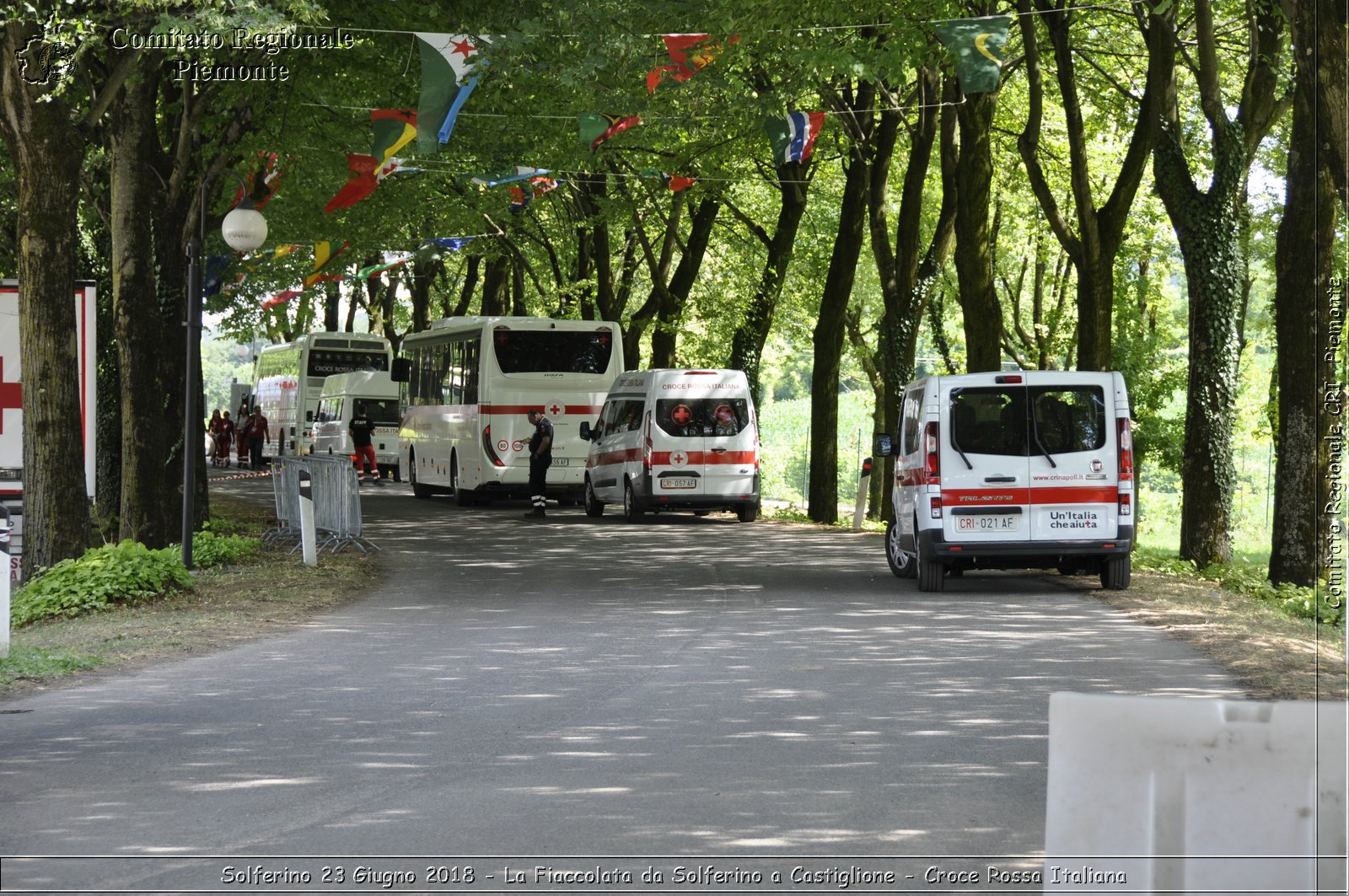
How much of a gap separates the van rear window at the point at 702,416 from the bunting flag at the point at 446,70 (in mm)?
10353

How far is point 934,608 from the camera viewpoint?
49.2 feet

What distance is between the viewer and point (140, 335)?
18516mm

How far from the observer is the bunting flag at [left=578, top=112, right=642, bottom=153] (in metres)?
21.0

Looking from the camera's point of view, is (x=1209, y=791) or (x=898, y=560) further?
(x=898, y=560)

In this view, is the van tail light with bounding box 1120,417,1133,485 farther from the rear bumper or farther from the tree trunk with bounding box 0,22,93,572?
the tree trunk with bounding box 0,22,93,572

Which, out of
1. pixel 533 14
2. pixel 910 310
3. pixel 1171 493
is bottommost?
pixel 1171 493

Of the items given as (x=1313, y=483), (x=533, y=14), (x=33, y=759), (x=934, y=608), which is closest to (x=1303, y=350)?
(x=1313, y=483)

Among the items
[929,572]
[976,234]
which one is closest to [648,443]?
[976,234]

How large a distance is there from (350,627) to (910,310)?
16.7m

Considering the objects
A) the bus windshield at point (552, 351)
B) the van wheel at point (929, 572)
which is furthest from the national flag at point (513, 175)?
the van wheel at point (929, 572)

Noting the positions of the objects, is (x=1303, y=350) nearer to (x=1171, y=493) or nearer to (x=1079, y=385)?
(x=1079, y=385)

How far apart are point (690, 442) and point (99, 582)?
14.2 m

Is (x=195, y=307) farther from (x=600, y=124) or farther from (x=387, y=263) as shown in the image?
(x=387, y=263)

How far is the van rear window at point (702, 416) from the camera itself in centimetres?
2767
